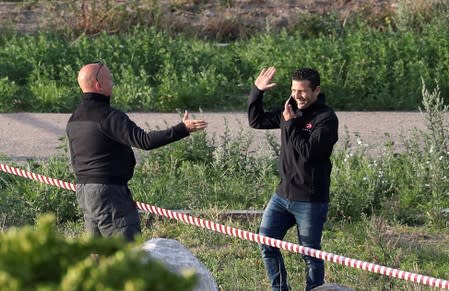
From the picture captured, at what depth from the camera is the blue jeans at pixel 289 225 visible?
6754 mm

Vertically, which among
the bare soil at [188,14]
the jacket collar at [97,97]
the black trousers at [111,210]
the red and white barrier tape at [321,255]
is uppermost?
the jacket collar at [97,97]

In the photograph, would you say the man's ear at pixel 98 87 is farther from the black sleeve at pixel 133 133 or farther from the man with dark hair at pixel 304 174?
the man with dark hair at pixel 304 174

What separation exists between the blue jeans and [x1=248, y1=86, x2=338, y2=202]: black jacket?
59 mm

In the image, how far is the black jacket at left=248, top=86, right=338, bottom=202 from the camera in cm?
666

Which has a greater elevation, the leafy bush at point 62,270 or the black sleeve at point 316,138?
the leafy bush at point 62,270

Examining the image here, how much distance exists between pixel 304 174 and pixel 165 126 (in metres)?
4.83

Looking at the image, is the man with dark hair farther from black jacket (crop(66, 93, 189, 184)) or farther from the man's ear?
the man's ear

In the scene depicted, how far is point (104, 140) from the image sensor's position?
6.47 metres

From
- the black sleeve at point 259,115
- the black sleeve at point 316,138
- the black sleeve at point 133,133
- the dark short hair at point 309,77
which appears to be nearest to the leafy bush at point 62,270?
the black sleeve at point 133,133

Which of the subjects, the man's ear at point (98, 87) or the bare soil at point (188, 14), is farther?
the bare soil at point (188, 14)

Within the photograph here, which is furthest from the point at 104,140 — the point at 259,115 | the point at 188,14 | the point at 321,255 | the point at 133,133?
the point at 188,14

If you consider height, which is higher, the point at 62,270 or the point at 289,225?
the point at 62,270

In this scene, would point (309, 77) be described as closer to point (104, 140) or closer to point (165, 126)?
point (104, 140)

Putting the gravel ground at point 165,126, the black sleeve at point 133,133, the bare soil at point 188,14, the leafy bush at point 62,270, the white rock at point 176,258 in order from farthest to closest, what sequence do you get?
the bare soil at point 188,14 → the gravel ground at point 165,126 → the black sleeve at point 133,133 → the white rock at point 176,258 → the leafy bush at point 62,270
